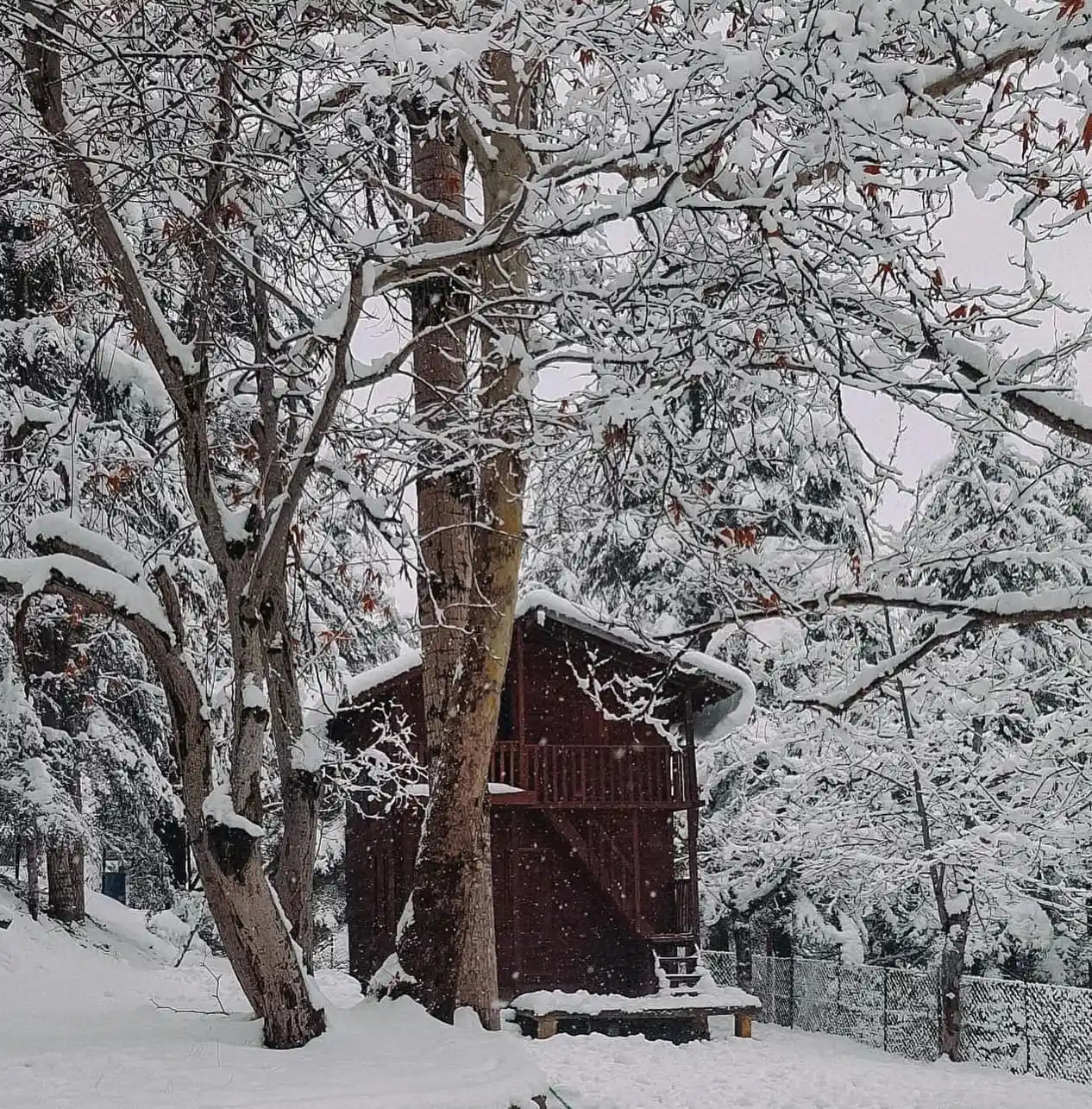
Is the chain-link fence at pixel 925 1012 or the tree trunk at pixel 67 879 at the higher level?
the tree trunk at pixel 67 879

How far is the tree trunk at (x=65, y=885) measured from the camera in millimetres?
18438

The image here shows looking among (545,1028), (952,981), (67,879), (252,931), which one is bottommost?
(545,1028)

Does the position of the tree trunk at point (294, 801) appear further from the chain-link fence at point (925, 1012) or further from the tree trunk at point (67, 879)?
the chain-link fence at point (925, 1012)

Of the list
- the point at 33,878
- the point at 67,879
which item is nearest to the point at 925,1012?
the point at 67,879

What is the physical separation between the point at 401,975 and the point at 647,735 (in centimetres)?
1378

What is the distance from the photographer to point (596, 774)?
64.8 feet

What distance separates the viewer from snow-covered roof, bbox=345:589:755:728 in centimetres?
1773

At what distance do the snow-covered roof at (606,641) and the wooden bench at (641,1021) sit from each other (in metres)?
4.25

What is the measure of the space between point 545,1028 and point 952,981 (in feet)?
19.5

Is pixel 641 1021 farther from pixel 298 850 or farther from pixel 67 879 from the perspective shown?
pixel 298 850

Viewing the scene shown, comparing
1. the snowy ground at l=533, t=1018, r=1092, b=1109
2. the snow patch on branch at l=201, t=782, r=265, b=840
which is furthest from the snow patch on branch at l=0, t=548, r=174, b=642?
the snowy ground at l=533, t=1018, r=1092, b=1109

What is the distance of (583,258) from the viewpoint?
22.9 ft

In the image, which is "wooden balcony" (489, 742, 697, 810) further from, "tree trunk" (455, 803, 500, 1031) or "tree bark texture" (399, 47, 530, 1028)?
"tree trunk" (455, 803, 500, 1031)

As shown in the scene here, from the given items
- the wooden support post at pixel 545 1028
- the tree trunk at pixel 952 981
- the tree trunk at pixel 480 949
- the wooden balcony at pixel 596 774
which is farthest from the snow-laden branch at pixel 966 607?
the tree trunk at pixel 952 981
